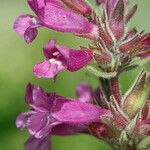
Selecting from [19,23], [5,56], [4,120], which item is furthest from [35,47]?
[19,23]

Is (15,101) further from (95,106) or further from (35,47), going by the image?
(95,106)

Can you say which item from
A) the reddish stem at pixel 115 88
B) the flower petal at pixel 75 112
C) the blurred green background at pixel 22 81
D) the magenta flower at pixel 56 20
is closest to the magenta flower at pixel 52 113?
the flower petal at pixel 75 112

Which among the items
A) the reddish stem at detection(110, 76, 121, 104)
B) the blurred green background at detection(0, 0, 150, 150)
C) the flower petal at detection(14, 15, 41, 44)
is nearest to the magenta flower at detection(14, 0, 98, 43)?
the flower petal at detection(14, 15, 41, 44)

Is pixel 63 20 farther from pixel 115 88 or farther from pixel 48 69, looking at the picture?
pixel 115 88

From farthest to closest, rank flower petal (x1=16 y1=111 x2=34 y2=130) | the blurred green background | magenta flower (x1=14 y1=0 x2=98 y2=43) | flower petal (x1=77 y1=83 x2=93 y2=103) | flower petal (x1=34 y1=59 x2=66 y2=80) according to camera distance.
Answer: the blurred green background
flower petal (x1=77 y1=83 x2=93 y2=103)
flower petal (x1=16 y1=111 x2=34 y2=130)
magenta flower (x1=14 y1=0 x2=98 y2=43)
flower petal (x1=34 y1=59 x2=66 y2=80)

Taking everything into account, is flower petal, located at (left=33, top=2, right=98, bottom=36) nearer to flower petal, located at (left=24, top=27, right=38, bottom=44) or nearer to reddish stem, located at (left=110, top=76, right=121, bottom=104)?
flower petal, located at (left=24, top=27, right=38, bottom=44)

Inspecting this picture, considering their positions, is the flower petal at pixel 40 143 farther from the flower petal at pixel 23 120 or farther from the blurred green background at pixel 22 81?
the blurred green background at pixel 22 81
